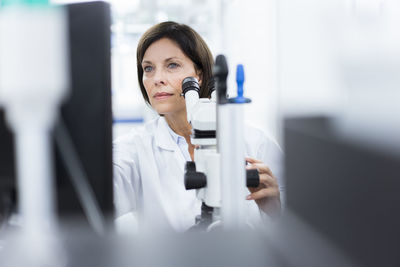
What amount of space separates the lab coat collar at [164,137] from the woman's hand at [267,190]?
500 mm

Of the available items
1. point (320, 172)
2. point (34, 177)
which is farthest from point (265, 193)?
point (34, 177)

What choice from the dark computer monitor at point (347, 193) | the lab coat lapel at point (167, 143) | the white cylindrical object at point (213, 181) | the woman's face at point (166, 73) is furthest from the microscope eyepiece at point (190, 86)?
the lab coat lapel at point (167, 143)

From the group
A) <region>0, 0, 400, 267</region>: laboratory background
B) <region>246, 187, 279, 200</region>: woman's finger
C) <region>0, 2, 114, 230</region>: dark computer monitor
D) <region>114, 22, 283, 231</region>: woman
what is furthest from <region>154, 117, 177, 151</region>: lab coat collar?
<region>0, 2, 114, 230</region>: dark computer monitor

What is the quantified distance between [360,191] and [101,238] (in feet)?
1.66

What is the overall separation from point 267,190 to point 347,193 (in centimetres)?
24

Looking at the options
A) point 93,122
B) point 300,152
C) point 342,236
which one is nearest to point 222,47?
point 300,152

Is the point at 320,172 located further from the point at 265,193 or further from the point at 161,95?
the point at 161,95

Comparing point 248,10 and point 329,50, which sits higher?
point 248,10

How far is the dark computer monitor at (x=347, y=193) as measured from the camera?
2.15 ft

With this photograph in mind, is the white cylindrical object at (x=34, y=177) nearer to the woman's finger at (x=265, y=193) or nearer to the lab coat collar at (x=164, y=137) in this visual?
the woman's finger at (x=265, y=193)

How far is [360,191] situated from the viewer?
778 mm

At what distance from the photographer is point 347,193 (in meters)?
0.85

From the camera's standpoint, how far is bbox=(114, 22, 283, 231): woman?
142 cm

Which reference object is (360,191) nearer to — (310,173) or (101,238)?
(310,173)
